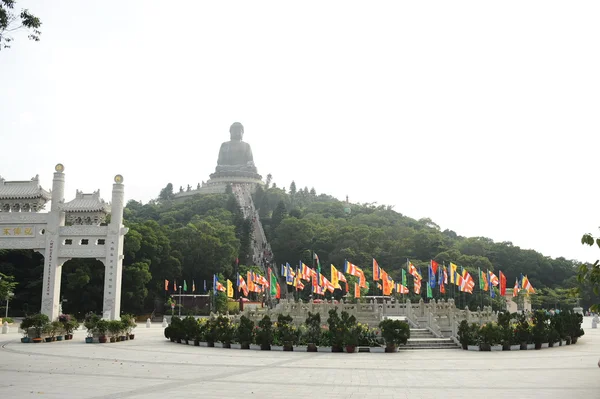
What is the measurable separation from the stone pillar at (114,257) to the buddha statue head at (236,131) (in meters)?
110

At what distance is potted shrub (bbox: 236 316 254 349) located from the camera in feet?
86.4

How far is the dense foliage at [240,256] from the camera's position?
56594 millimetres

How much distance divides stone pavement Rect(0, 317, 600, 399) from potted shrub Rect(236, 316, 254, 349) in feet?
3.80

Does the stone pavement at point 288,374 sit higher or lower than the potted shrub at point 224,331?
lower

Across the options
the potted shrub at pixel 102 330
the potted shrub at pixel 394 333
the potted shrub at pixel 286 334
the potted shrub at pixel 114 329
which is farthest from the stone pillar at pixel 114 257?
the potted shrub at pixel 394 333

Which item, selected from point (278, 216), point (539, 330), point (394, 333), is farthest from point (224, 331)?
point (278, 216)

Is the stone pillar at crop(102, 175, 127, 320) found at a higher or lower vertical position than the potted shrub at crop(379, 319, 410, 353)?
higher

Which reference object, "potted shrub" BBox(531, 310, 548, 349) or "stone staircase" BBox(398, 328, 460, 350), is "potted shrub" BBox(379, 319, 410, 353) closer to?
"stone staircase" BBox(398, 328, 460, 350)

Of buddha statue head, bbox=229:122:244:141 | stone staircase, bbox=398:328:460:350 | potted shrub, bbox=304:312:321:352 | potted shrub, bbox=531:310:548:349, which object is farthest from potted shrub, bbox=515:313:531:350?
buddha statue head, bbox=229:122:244:141

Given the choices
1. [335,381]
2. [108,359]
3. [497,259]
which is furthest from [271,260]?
[335,381]

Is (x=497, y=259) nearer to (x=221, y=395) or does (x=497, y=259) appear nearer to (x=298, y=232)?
(x=298, y=232)

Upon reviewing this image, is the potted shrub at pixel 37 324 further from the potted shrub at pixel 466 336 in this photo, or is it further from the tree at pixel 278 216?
the tree at pixel 278 216

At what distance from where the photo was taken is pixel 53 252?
38.7 meters

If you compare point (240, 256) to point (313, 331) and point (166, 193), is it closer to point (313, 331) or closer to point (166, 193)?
point (313, 331)
